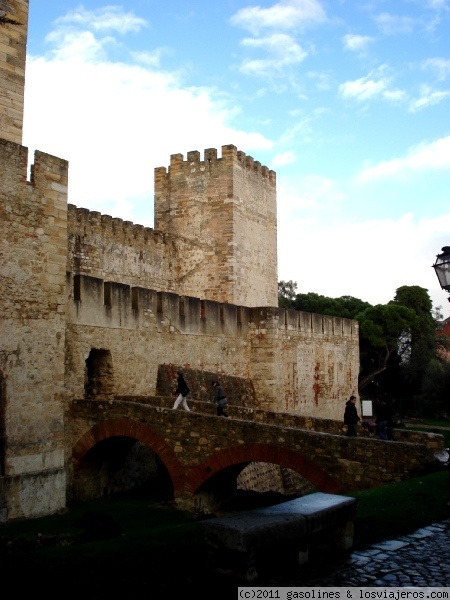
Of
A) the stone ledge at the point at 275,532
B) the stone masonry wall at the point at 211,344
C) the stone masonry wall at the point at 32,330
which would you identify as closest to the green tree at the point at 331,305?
the stone masonry wall at the point at 211,344

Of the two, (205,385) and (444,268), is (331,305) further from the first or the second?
(444,268)

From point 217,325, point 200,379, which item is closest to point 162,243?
point 217,325

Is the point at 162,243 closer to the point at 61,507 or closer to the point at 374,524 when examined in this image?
the point at 61,507

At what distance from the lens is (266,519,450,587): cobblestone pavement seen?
16.0 ft

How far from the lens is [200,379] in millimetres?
16484

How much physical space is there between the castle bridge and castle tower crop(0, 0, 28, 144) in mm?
5431

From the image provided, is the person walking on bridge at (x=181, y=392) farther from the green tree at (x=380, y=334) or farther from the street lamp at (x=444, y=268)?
the green tree at (x=380, y=334)

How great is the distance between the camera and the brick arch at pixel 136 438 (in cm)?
1134

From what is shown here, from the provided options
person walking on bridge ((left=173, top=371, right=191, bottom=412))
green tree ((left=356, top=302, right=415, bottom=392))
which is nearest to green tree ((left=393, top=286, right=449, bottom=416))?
green tree ((left=356, top=302, right=415, bottom=392))

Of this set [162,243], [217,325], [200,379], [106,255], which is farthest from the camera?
[162,243]

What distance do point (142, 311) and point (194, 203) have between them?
9681 millimetres

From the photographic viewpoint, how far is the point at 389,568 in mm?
5242

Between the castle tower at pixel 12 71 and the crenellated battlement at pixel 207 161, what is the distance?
11875 millimetres

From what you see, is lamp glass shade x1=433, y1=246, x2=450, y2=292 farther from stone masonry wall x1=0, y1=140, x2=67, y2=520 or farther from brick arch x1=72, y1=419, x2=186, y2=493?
stone masonry wall x1=0, y1=140, x2=67, y2=520
